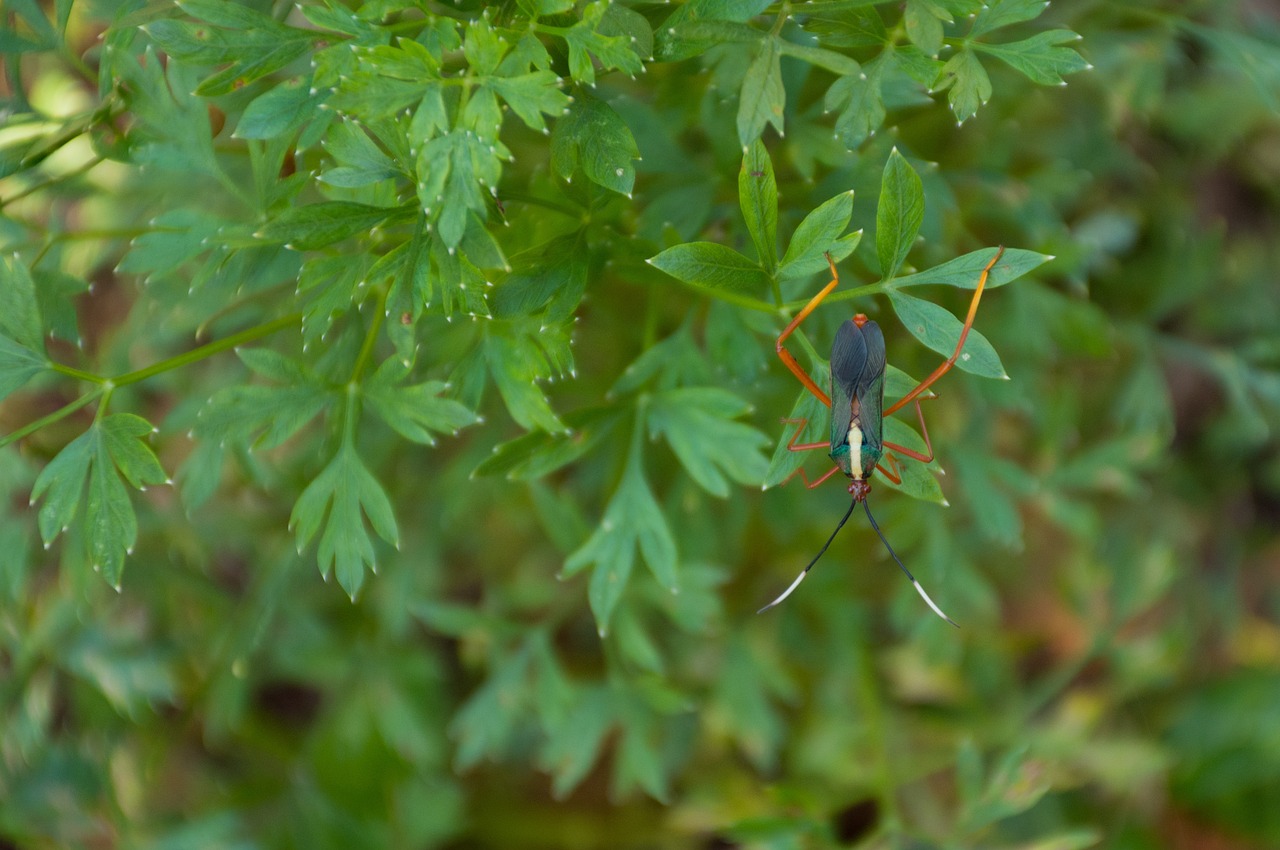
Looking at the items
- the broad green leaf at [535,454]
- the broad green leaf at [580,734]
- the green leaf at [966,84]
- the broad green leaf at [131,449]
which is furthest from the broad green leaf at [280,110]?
the broad green leaf at [580,734]

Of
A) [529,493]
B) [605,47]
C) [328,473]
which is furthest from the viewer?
[529,493]

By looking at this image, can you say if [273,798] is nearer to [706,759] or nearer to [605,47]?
[706,759]

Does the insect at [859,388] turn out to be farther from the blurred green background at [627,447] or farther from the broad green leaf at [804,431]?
the blurred green background at [627,447]

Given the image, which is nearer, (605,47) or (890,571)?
(605,47)

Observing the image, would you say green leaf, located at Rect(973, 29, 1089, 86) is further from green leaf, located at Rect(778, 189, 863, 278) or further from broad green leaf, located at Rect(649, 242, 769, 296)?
broad green leaf, located at Rect(649, 242, 769, 296)

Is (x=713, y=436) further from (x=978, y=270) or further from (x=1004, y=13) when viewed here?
(x=1004, y=13)

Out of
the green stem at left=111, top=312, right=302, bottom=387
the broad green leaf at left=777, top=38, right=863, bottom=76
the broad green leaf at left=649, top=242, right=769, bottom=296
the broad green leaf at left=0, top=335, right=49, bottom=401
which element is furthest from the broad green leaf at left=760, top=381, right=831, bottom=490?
the broad green leaf at left=0, top=335, right=49, bottom=401

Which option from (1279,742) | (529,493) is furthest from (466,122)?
(1279,742)
